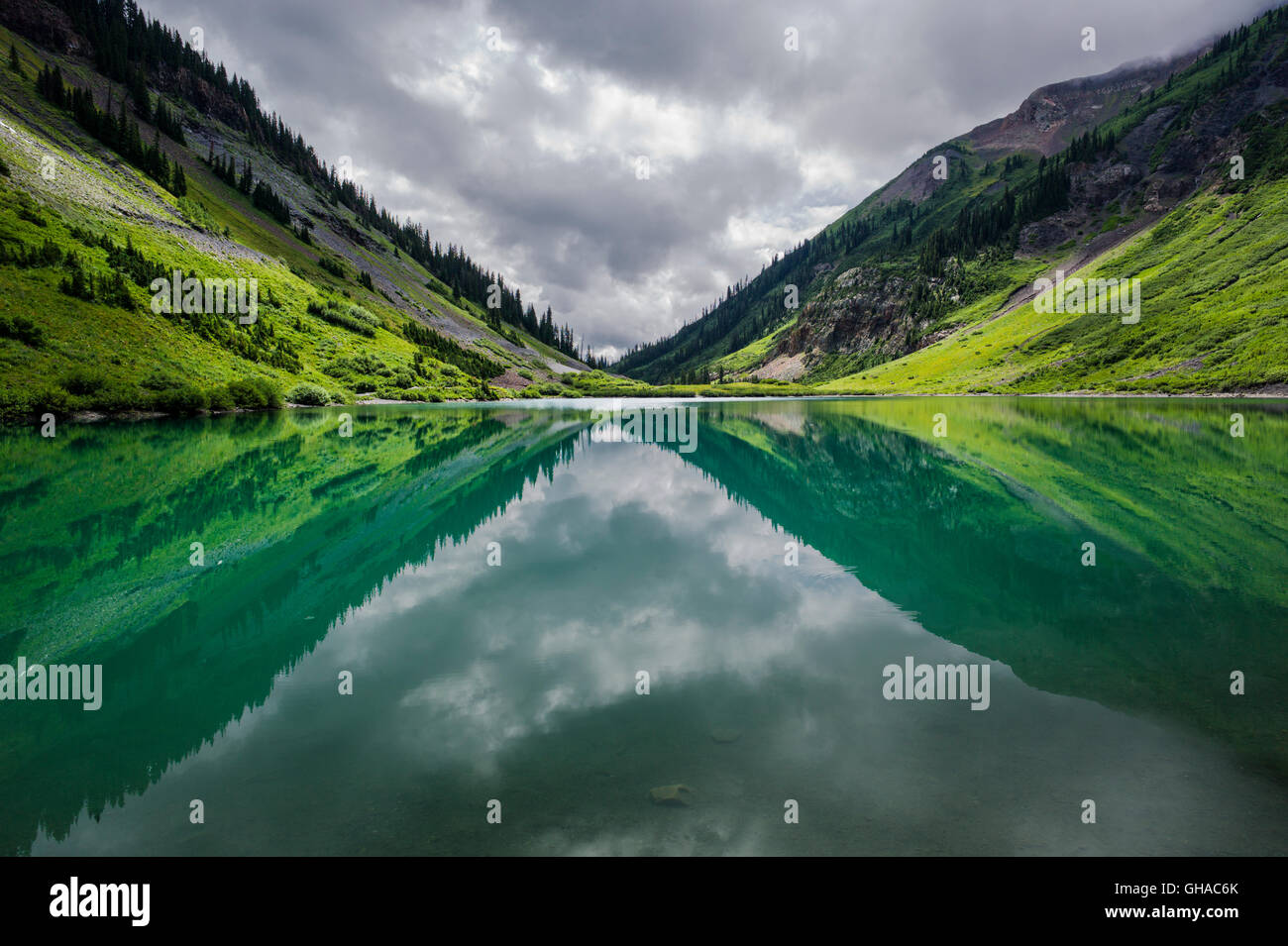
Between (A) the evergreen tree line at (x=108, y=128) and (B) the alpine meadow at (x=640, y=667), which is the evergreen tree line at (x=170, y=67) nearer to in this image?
(A) the evergreen tree line at (x=108, y=128)

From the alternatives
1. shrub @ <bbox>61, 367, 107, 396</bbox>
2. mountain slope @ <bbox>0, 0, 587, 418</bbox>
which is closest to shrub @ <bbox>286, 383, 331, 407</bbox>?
mountain slope @ <bbox>0, 0, 587, 418</bbox>

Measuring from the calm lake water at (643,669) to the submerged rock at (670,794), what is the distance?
10cm

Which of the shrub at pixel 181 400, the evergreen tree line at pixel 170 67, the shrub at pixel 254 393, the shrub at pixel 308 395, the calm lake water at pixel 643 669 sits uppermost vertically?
the evergreen tree line at pixel 170 67

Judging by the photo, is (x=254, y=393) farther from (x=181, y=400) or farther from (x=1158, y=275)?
(x=1158, y=275)

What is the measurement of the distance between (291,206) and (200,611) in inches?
7671

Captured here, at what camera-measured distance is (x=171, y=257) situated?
7881 centimetres

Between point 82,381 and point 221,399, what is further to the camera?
point 221,399

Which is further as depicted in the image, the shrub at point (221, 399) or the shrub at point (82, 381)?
the shrub at point (221, 399)

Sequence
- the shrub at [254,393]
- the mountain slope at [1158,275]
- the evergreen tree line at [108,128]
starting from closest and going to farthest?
1. the shrub at [254,393]
2. the mountain slope at [1158,275]
3. the evergreen tree line at [108,128]

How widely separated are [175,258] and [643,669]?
10261 centimetres

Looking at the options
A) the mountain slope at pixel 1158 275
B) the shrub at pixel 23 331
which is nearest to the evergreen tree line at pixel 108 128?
the shrub at pixel 23 331

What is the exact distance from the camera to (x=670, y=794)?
562 centimetres

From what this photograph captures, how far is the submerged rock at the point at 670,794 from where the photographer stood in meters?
5.52

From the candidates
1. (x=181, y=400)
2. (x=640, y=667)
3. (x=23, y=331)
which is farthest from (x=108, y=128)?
(x=640, y=667)
